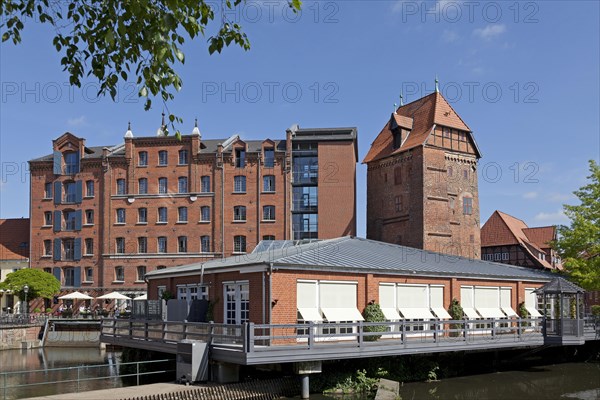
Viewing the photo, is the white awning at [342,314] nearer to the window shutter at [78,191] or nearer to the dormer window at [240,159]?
the dormer window at [240,159]

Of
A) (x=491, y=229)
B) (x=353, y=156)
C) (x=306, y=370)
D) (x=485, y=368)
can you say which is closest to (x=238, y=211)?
(x=353, y=156)

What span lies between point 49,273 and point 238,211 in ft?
53.6

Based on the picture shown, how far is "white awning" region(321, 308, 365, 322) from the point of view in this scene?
75.3ft

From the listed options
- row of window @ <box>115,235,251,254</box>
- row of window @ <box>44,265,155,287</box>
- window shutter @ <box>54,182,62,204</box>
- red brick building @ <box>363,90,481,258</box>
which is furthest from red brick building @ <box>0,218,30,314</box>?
red brick building @ <box>363,90,481,258</box>

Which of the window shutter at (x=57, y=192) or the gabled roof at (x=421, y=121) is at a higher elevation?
the gabled roof at (x=421, y=121)

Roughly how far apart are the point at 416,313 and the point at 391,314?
4.54 feet

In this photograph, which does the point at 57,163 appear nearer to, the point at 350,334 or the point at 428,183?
the point at 428,183

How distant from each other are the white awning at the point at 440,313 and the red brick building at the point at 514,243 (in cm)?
3694

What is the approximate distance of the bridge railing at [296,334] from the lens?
778 inches

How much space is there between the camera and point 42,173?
188ft

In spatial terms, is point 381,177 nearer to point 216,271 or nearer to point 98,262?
point 98,262

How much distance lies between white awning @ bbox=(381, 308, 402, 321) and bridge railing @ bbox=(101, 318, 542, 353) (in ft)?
1.32

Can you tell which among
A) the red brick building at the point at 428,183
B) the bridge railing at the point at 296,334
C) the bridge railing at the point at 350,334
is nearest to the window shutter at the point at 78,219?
the red brick building at the point at 428,183

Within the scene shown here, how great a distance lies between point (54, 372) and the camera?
27.6 metres
